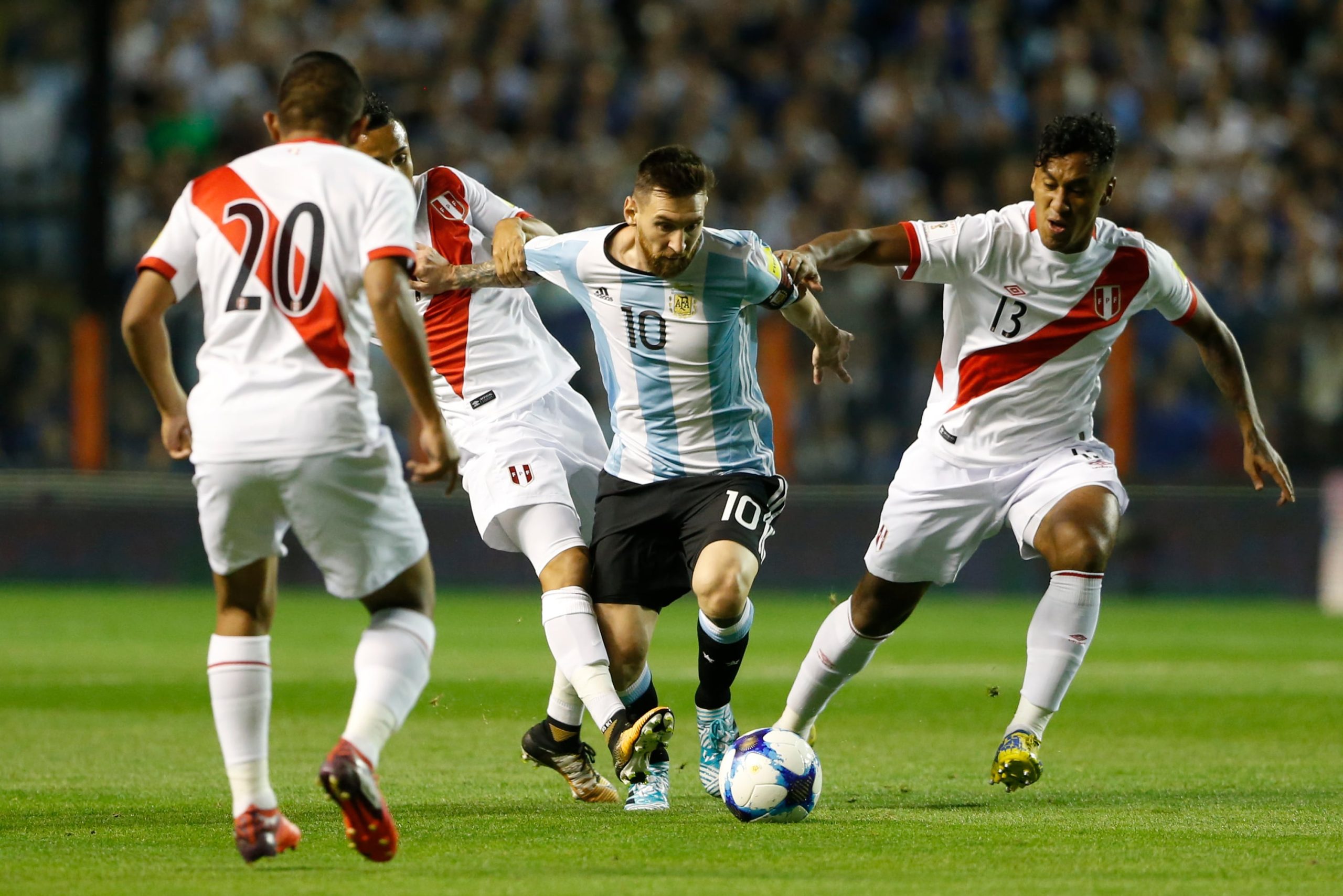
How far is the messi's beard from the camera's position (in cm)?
611

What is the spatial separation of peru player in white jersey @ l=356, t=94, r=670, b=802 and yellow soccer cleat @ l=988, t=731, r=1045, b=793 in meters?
1.18

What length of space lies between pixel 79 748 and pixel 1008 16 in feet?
46.7

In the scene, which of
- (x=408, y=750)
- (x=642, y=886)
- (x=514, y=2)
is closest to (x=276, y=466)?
(x=642, y=886)

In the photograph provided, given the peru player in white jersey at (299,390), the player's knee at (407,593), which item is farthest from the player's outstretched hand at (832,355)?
the peru player in white jersey at (299,390)

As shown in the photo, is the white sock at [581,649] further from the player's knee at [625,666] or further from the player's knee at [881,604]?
the player's knee at [881,604]

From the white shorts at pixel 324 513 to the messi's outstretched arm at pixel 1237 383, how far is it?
3300 millimetres

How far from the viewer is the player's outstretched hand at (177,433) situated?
4.88 meters

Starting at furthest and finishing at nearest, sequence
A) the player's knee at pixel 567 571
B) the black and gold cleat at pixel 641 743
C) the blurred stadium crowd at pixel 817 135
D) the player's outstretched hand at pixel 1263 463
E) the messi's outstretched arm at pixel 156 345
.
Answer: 1. the blurred stadium crowd at pixel 817 135
2. the player's outstretched hand at pixel 1263 463
3. the player's knee at pixel 567 571
4. the black and gold cleat at pixel 641 743
5. the messi's outstretched arm at pixel 156 345

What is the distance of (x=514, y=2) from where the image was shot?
18672 millimetres

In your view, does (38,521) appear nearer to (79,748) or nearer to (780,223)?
(780,223)

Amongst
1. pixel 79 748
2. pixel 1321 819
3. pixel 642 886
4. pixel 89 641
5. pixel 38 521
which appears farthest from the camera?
pixel 38 521

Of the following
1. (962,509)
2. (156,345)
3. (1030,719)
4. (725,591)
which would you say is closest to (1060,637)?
(1030,719)

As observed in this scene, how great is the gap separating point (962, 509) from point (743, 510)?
916mm

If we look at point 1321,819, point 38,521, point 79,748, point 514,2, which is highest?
point 514,2
